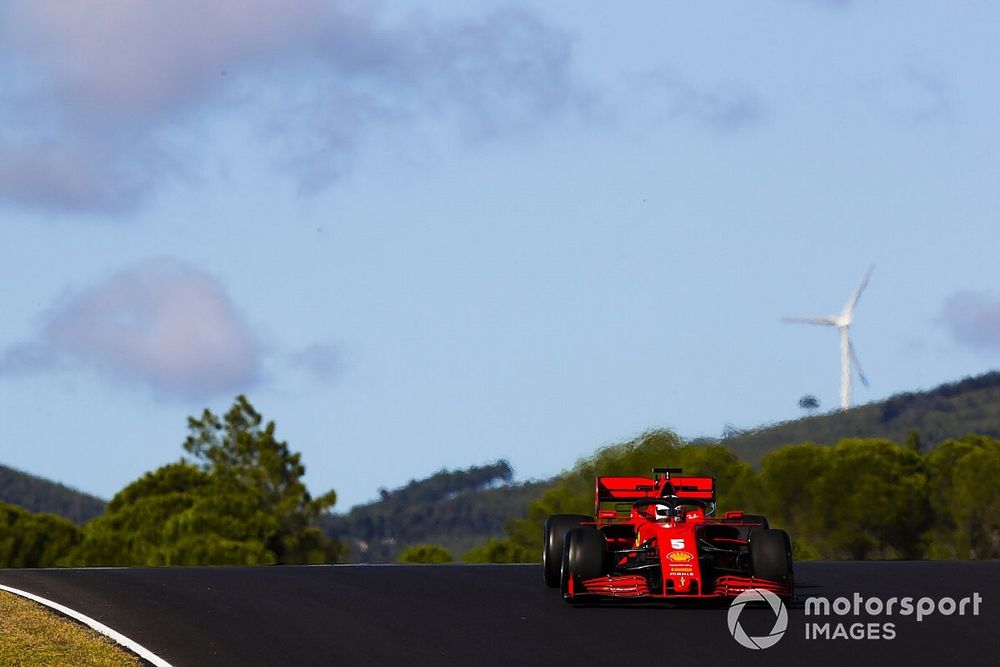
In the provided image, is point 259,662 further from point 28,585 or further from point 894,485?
point 894,485

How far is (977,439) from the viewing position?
87.6 m

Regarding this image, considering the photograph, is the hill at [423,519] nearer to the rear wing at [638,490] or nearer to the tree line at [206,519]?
the tree line at [206,519]

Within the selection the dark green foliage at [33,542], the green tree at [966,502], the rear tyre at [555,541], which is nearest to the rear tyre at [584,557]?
the rear tyre at [555,541]

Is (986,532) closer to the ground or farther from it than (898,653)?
farther from it

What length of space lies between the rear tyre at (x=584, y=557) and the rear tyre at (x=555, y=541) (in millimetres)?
2257

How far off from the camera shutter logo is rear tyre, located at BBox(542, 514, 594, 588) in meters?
3.31

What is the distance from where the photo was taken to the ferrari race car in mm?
A: 18984

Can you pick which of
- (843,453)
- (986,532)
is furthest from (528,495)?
(986,532)

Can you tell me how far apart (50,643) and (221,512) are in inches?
2677

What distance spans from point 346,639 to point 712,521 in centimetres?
644

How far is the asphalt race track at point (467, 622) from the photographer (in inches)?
607

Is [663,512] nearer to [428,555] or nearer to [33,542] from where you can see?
[428,555]

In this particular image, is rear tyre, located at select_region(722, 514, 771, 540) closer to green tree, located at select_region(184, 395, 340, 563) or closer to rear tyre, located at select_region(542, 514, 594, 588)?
rear tyre, located at select_region(542, 514, 594, 588)

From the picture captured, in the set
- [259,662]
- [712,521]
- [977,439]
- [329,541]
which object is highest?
[977,439]
